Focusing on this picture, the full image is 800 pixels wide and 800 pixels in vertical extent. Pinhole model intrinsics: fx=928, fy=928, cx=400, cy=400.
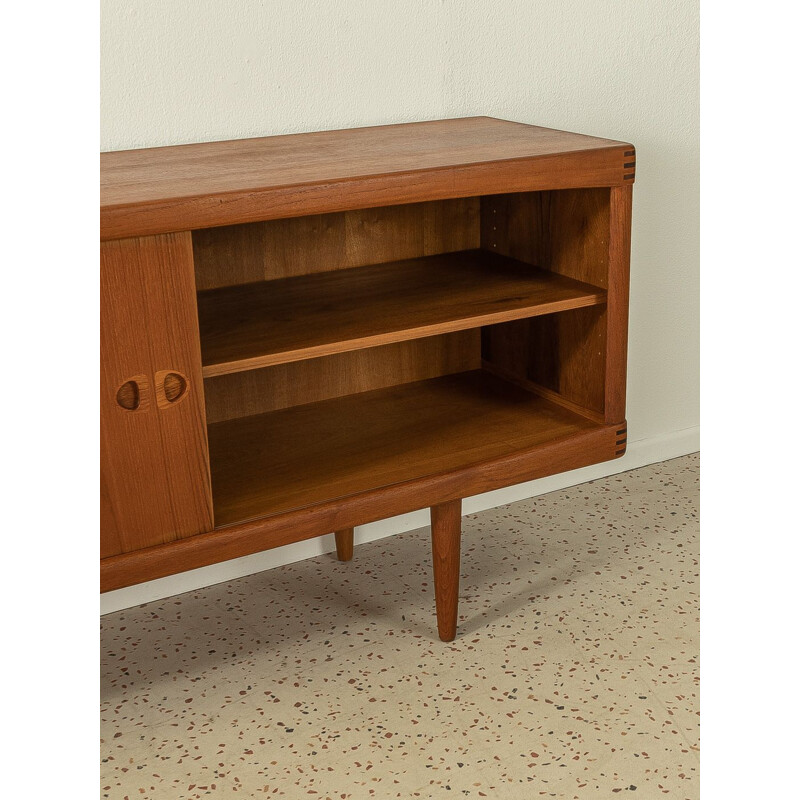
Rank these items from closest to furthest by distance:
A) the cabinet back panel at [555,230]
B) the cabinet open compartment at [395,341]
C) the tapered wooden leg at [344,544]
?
the cabinet open compartment at [395,341] → the cabinet back panel at [555,230] → the tapered wooden leg at [344,544]

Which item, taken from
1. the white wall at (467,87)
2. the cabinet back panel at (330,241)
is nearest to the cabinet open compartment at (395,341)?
the cabinet back panel at (330,241)

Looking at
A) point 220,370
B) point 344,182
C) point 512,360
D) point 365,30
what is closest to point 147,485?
point 220,370

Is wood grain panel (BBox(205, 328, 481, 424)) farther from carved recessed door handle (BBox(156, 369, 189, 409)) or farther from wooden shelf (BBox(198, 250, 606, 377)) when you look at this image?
carved recessed door handle (BBox(156, 369, 189, 409))

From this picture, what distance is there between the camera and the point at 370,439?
1762 mm

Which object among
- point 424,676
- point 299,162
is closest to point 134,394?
point 299,162

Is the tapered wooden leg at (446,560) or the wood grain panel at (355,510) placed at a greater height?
the wood grain panel at (355,510)

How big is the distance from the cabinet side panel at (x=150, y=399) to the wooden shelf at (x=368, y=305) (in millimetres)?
79

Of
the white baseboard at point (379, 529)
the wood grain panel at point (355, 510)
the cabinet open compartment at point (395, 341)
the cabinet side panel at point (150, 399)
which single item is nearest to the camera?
the cabinet side panel at point (150, 399)

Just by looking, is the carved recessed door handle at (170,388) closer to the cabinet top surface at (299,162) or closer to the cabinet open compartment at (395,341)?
the cabinet open compartment at (395,341)

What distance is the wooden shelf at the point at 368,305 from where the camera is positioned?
4.83 feet

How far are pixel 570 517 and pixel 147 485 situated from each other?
1289mm

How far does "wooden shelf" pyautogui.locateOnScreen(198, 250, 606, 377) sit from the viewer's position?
1472mm

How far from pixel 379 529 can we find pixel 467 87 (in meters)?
1.05

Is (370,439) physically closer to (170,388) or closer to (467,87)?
(170,388)
